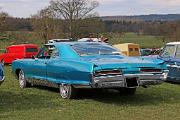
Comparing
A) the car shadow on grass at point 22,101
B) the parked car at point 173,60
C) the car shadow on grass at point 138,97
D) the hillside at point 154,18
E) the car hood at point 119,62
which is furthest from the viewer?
the hillside at point 154,18

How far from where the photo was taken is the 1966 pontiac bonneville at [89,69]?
9656 millimetres

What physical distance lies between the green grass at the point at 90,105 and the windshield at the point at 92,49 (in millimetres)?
1093

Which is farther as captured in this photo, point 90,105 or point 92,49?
point 92,49

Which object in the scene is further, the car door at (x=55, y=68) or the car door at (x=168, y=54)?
the car door at (x=168, y=54)

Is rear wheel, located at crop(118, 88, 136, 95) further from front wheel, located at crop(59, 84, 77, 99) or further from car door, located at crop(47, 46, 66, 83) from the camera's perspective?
car door, located at crop(47, 46, 66, 83)

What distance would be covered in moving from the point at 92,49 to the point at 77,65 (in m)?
1.19

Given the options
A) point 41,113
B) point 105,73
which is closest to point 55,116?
point 41,113

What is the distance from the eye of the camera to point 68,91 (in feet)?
35.2

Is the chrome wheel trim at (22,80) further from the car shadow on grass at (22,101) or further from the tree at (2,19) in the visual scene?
the tree at (2,19)

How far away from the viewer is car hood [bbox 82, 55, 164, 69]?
9.76 metres

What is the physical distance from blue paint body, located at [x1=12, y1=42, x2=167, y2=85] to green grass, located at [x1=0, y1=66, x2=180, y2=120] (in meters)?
0.53

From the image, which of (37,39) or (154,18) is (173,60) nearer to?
(154,18)

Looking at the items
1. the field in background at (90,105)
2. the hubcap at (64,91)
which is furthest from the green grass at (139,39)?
the hubcap at (64,91)

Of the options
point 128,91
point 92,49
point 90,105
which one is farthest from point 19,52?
point 90,105
